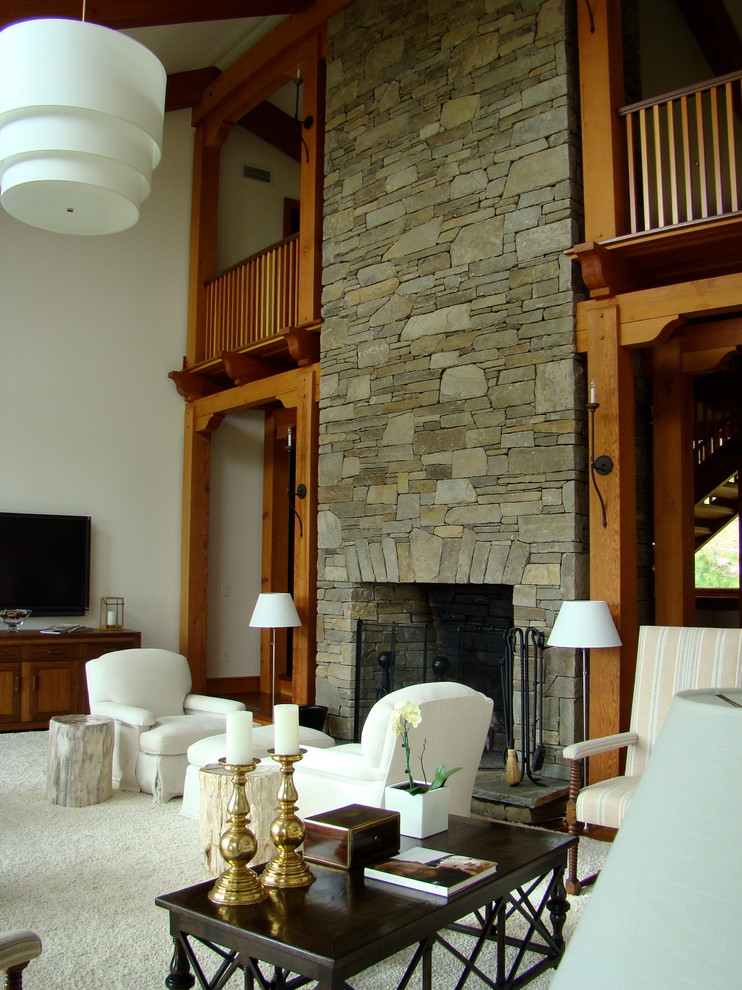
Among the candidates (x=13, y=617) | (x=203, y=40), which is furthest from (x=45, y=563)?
(x=203, y=40)

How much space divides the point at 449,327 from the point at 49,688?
4.61 metres

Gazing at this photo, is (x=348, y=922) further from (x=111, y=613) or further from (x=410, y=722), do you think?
(x=111, y=613)

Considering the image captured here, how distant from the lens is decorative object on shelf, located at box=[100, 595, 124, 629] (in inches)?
327

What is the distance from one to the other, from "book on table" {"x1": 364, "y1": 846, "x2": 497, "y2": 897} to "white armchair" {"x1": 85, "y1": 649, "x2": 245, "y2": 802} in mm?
2879

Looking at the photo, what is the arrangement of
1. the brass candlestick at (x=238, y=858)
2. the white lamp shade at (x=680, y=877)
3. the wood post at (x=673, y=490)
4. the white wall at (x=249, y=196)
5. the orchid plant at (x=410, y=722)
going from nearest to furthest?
the white lamp shade at (x=680, y=877) < the brass candlestick at (x=238, y=858) < the orchid plant at (x=410, y=722) < the wood post at (x=673, y=490) < the white wall at (x=249, y=196)

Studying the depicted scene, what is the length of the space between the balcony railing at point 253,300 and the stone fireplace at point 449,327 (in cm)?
77

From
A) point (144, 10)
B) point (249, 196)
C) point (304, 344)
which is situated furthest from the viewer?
point (249, 196)

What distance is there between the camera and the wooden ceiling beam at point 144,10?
6617 mm

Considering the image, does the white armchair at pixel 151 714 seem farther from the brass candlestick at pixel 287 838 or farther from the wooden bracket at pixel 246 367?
the wooden bracket at pixel 246 367

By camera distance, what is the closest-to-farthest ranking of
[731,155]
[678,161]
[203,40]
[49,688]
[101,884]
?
[101,884], [731,155], [678,161], [49,688], [203,40]

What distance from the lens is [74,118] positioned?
3.31 m

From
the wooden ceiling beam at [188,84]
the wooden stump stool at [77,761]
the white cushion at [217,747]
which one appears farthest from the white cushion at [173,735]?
the wooden ceiling beam at [188,84]

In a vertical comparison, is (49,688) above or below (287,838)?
below

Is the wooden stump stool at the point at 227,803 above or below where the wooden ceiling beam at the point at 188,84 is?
below
